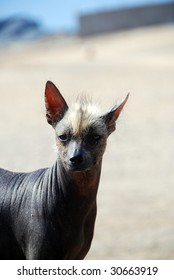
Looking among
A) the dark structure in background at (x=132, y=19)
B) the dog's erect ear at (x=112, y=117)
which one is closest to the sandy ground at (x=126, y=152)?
the dog's erect ear at (x=112, y=117)

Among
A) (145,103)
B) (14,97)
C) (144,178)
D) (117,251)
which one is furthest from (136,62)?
Answer: (117,251)

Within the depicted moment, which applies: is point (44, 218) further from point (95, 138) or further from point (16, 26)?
point (16, 26)

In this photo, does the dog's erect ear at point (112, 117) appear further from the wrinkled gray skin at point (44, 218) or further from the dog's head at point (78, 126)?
the wrinkled gray skin at point (44, 218)

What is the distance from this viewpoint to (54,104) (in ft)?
4.17

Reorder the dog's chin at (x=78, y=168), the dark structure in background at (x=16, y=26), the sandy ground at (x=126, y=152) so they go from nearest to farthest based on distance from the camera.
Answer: the dog's chin at (x=78, y=168)
the dark structure in background at (x=16, y=26)
the sandy ground at (x=126, y=152)

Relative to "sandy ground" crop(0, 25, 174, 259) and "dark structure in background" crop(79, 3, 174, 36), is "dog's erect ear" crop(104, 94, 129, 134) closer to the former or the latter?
"sandy ground" crop(0, 25, 174, 259)

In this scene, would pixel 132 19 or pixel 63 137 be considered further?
pixel 132 19

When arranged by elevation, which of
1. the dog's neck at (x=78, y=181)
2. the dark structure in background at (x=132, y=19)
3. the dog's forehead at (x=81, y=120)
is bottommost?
the dog's neck at (x=78, y=181)

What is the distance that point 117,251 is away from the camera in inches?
176

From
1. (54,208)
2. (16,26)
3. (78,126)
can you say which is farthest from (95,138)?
(16,26)

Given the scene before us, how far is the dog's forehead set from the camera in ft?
4.12

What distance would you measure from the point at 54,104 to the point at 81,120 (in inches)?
2.3

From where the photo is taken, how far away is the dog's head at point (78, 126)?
49.4 inches

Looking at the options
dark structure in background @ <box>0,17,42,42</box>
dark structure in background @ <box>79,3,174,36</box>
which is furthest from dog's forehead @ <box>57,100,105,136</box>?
dark structure in background @ <box>79,3,174,36</box>
